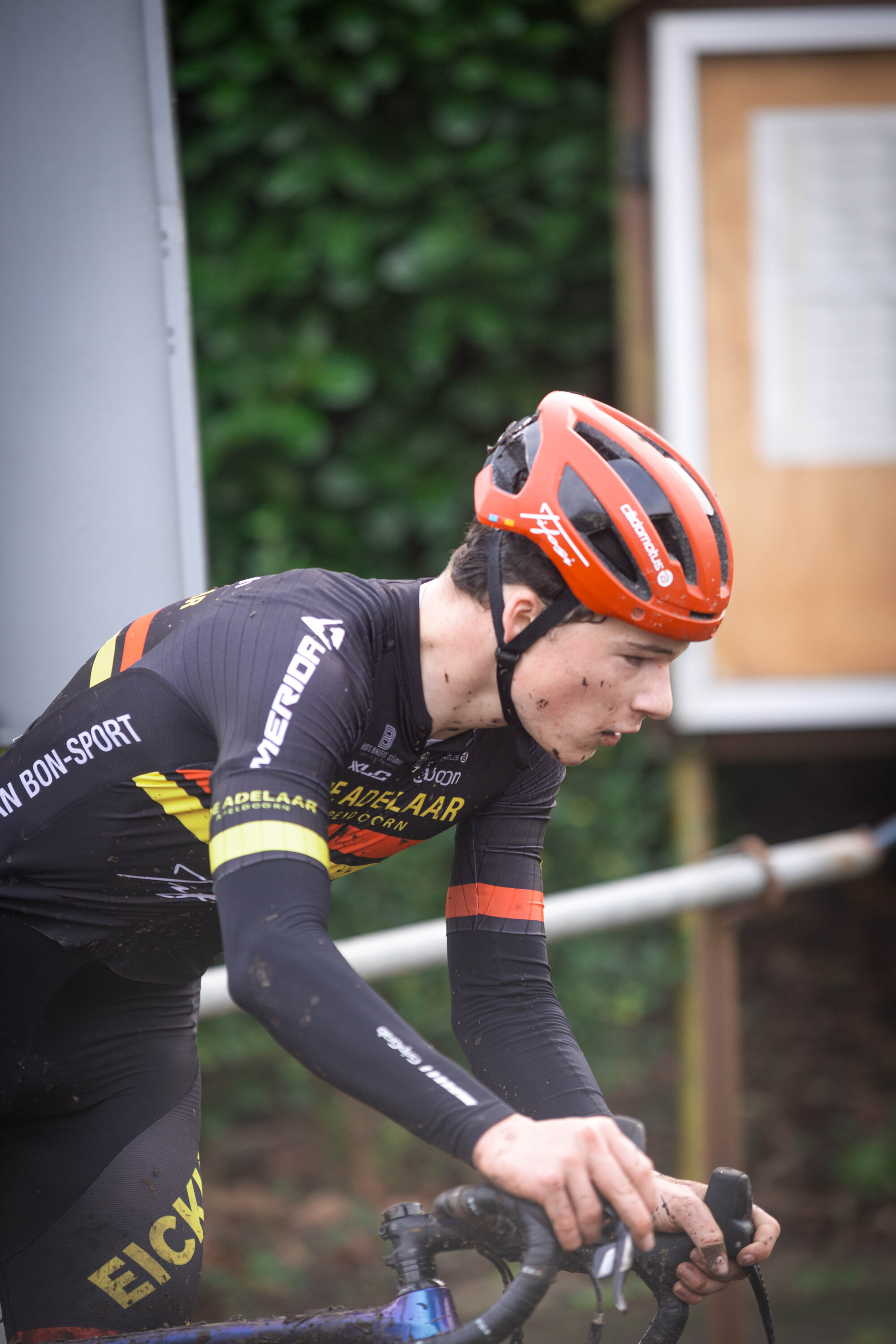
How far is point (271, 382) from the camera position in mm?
4469

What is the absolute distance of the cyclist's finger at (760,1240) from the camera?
1608mm

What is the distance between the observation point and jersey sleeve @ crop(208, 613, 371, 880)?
141 centimetres

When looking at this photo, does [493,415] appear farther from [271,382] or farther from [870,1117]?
[870,1117]

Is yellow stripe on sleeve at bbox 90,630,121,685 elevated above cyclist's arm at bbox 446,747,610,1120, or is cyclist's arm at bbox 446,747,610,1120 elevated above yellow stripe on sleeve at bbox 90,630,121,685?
yellow stripe on sleeve at bbox 90,630,121,685

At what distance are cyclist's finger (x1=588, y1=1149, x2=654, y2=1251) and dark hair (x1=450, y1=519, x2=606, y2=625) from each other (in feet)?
2.38

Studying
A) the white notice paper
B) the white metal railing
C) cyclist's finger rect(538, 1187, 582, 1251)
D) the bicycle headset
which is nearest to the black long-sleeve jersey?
cyclist's finger rect(538, 1187, 582, 1251)

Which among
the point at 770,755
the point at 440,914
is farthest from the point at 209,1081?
the point at 770,755

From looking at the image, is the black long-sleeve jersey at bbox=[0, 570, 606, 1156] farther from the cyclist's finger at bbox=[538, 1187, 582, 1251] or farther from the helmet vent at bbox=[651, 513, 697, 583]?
the helmet vent at bbox=[651, 513, 697, 583]

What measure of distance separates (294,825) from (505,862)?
0.71 m

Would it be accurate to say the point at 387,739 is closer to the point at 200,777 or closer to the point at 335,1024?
the point at 200,777

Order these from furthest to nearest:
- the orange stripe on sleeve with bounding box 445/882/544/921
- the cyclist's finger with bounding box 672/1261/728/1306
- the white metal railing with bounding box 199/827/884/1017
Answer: the white metal railing with bounding box 199/827/884/1017 → the orange stripe on sleeve with bounding box 445/882/544/921 → the cyclist's finger with bounding box 672/1261/728/1306

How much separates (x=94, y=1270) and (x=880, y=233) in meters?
3.75

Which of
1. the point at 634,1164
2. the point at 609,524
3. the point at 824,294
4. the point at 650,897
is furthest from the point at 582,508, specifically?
the point at 824,294

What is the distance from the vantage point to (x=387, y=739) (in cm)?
179
